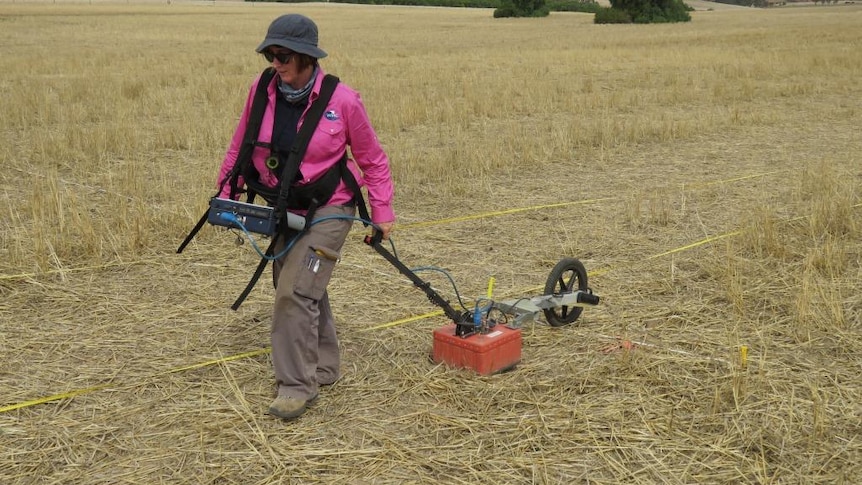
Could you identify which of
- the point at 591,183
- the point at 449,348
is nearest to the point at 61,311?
the point at 449,348

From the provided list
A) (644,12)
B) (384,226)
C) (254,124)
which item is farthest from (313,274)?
(644,12)

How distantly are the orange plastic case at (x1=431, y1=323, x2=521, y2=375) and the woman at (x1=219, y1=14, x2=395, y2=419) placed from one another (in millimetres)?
776

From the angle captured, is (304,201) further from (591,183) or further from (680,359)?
(591,183)

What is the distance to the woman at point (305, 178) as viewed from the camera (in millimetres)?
4234

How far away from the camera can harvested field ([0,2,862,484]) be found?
13.4ft

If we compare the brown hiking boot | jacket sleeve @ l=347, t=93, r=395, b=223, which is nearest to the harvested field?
the brown hiking boot

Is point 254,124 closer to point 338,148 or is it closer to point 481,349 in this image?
point 338,148

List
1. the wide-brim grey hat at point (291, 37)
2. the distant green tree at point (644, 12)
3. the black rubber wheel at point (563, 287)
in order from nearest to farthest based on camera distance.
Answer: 1. the wide-brim grey hat at point (291, 37)
2. the black rubber wheel at point (563, 287)
3. the distant green tree at point (644, 12)

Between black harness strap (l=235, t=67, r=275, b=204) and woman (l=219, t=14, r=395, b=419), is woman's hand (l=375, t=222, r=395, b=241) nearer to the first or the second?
woman (l=219, t=14, r=395, b=419)

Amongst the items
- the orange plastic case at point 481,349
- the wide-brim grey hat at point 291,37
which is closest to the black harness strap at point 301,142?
the wide-brim grey hat at point 291,37

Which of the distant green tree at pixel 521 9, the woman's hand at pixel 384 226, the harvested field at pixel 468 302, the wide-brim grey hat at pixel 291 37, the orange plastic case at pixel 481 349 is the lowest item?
the distant green tree at pixel 521 9

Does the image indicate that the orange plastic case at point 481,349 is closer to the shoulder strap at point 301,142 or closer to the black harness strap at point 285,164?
the black harness strap at point 285,164

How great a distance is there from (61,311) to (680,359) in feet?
12.6

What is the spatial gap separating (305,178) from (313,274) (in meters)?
0.45
